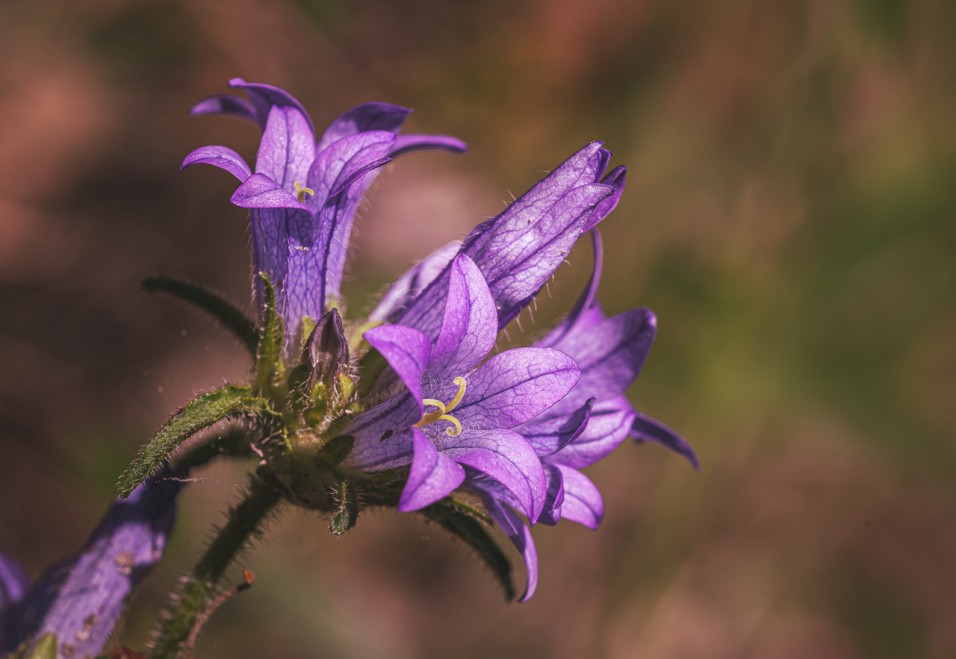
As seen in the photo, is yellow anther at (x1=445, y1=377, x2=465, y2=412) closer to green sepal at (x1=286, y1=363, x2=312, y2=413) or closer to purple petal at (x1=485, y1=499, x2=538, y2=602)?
purple petal at (x1=485, y1=499, x2=538, y2=602)

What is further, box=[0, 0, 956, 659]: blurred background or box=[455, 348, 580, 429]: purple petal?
box=[0, 0, 956, 659]: blurred background

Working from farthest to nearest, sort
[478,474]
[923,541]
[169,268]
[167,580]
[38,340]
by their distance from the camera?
[923,541], [169,268], [38,340], [167,580], [478,474]

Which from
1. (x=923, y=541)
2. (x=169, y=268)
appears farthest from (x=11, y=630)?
(x=923, y=541)

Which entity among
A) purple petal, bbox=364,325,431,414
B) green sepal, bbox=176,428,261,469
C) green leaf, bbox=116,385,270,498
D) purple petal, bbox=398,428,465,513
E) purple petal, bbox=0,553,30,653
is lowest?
purple petal, bbox=0,553,30,653

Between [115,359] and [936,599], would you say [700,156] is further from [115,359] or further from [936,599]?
[115,359]

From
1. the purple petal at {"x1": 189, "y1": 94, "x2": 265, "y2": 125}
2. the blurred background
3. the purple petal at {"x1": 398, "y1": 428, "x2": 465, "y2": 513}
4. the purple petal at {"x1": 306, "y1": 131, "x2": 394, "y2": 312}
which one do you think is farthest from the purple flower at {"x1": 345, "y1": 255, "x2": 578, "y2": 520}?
→ the blurred background

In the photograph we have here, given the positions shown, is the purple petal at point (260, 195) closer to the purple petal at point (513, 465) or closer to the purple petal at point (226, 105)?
the purple petal at point (226, 105)

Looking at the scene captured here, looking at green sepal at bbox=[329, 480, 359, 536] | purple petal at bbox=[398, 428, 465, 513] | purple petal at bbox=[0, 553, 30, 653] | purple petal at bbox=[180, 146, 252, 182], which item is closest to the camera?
purple petal at bbox=[398, 428, 465, 513]
